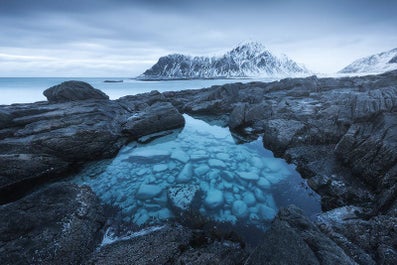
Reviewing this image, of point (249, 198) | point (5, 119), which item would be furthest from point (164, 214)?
point (5, 119)

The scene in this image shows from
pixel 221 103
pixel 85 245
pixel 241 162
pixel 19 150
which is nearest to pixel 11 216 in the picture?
pixel 85 245

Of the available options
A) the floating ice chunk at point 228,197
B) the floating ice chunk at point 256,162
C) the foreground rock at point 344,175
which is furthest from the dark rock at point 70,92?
the floating ice chunk at point 228,197

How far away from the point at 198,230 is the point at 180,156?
523cm

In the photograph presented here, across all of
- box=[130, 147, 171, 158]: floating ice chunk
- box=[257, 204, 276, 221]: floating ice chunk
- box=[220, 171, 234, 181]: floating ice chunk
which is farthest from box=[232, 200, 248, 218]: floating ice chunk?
box=[130, 147, 171, 158]: floating ice chunk

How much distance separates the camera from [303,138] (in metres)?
10.3

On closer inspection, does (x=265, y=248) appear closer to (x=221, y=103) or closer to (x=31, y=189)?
(x=31, y=189)

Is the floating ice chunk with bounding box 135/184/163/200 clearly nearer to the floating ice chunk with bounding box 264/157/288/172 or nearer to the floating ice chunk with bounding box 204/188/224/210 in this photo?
the floating ice chunk with bounding box 204/188/224/210

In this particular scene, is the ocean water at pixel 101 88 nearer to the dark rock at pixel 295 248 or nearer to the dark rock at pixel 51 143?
the dark rock at pixel 51 143

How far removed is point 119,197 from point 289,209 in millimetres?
5471

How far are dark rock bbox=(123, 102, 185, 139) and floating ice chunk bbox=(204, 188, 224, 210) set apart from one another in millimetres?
7753

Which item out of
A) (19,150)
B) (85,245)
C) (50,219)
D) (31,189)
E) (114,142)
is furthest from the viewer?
(114,142)

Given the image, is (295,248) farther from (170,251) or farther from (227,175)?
(227,175)

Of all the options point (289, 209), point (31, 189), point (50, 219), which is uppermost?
point (289, 209)

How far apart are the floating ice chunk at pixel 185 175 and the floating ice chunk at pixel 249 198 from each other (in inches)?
91.2
